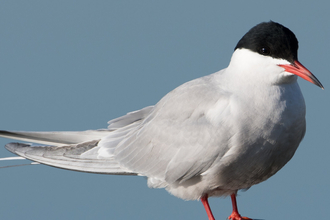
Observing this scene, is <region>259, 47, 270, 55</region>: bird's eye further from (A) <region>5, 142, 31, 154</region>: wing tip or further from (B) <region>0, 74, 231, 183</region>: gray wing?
(A) <region>5, 142, 31, 154</region>: wing tip

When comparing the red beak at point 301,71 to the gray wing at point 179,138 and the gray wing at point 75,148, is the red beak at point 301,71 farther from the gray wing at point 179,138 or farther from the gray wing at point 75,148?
the gray wing at point 75,148

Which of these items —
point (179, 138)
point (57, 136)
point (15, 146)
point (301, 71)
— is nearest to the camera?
point (301, 71)

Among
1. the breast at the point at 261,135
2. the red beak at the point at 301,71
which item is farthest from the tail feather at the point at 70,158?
the red beak at the point at 301,71

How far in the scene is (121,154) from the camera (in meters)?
5.93

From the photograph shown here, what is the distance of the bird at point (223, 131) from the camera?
16.9ft

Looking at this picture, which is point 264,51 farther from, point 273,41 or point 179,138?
point 179,138

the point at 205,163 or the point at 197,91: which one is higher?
the point at 197,91

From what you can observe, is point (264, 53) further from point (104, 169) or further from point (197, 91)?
point (104, 169)

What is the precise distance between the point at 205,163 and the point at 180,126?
506 mm

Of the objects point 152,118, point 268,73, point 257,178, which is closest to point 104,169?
point 152,118

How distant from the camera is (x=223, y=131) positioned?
5.18 meters

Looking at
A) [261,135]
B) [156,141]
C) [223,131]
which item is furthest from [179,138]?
[261,135]

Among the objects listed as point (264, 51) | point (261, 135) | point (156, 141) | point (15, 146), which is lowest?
point (261, 135)

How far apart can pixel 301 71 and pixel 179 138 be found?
1.46 meters
